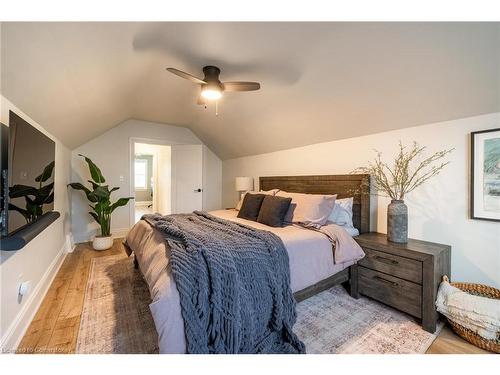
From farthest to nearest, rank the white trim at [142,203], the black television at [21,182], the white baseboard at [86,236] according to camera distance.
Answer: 1. the white trim at [142,203]
2. the white baseboard at [86,236]
3. the black television at [21,182]

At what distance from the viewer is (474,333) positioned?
154 centimetres

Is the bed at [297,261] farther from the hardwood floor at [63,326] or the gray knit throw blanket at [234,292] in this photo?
the hardwood floor at [63,326]

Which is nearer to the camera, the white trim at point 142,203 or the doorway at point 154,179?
the doorway at point 154,179

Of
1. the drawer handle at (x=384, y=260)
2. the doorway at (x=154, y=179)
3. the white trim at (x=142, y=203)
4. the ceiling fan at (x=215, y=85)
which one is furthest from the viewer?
the white trim at (x=142, y=203)

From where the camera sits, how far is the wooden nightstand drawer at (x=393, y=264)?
5.88 ft

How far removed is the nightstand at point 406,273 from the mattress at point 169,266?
166mm

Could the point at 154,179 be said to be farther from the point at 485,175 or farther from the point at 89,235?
the point at 485,175

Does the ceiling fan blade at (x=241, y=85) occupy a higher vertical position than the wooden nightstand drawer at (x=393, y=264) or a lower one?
higher

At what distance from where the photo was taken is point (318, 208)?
96.2 inches

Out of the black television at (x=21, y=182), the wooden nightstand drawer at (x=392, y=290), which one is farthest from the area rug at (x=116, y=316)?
the wooden nightstand drawer at (x=392, y=290)

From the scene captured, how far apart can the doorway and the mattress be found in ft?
10.4

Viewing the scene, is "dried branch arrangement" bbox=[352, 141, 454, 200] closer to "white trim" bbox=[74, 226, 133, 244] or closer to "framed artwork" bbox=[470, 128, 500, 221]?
"framed artwork" bbox=[470, 128, 500, 221]

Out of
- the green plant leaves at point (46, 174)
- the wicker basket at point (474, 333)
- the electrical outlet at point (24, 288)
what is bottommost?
the wicker basket at point (474, 333)

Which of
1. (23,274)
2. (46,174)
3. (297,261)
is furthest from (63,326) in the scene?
(297,261)
